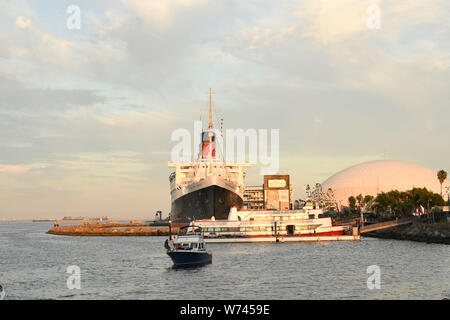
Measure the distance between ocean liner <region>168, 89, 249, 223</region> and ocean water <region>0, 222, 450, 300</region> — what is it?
151 feet

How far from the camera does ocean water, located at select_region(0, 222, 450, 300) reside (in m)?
40.0

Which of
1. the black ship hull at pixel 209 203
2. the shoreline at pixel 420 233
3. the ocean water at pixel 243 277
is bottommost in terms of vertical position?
the ocean water at pixel 243 277

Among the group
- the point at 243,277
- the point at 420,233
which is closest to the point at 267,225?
the point at 420,233

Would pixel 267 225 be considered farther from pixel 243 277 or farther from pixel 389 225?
pixel 243 277

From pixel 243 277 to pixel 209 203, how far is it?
75.8 meters

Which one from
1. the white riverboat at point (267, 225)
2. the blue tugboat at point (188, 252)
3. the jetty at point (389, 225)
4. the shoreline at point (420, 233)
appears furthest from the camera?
the jetty at point (389, 225)

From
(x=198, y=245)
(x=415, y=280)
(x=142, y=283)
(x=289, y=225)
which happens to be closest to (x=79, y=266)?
(x=198, y=245)

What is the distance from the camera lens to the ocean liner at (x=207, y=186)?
12538 cm

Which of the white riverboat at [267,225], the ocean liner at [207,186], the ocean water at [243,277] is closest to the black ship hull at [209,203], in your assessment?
the ocean liner at [207,186]

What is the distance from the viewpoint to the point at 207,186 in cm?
12475

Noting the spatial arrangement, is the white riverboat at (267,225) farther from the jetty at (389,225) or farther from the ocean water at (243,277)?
the ocean water at (243,277)

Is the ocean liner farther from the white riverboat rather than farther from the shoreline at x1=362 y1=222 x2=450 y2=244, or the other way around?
the shoreline at x1=362 y1=222 x2=450 y2=244

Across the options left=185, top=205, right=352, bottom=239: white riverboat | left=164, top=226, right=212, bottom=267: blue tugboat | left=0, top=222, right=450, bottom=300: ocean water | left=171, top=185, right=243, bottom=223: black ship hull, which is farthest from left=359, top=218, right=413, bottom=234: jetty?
left=164, top=226, right=212, bottom=267: blue tugboat
